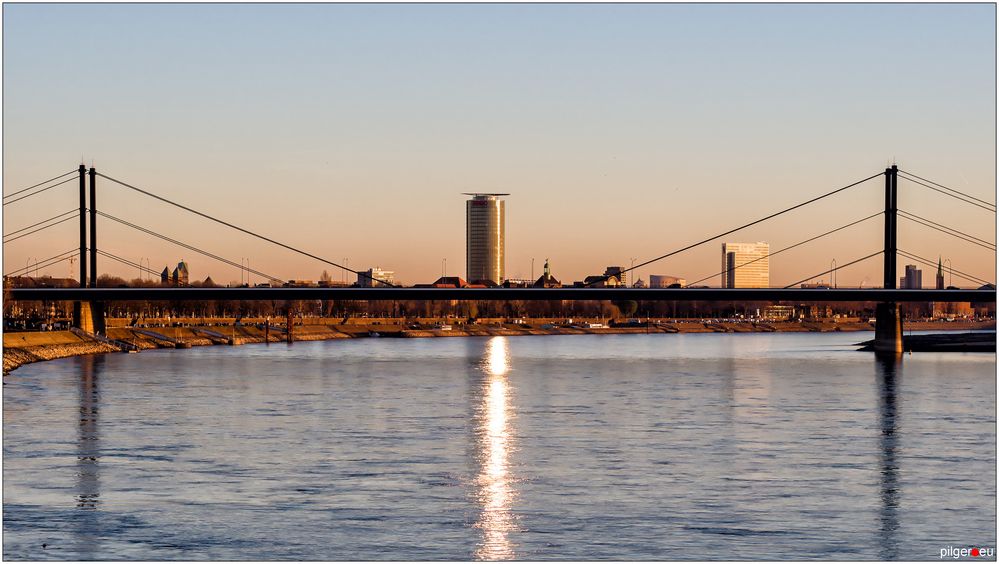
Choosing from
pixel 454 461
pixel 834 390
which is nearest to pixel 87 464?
pixel 454 461

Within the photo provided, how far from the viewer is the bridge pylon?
66438 millimetres

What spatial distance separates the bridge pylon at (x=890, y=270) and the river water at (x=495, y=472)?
25.7 meters

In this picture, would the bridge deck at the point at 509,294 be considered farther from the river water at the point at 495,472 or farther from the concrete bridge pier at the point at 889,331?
the river water at the point at 495,472

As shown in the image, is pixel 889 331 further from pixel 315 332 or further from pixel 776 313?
pixel 776 313

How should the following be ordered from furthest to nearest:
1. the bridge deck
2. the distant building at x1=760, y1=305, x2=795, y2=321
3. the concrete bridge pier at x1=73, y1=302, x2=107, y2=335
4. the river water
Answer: the distant building at x1=760, y1=305, x2=795, y2=321 < the concrete bridge pier at x1=73, y1=302, x2=107, y2=335 < the bridge deck < the river water

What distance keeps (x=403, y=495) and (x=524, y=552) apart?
4.08 meters

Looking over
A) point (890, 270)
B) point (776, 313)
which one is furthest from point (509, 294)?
point (776, 313)

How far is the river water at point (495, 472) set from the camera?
15.9 m

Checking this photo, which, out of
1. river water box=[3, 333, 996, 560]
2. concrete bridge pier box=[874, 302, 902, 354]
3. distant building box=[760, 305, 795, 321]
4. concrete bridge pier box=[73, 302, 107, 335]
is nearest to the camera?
river water box=[3, 333, 996, 560]

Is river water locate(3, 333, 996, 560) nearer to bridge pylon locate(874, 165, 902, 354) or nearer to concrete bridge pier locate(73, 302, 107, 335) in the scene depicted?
bridge pylon locate(874, 165, 902, 354)

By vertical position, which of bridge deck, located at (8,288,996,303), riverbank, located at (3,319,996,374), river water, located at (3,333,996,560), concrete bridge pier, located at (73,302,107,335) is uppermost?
bridge deck, located at (8,288,996,303)

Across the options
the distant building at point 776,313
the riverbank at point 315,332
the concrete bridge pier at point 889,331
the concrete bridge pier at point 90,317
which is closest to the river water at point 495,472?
the riverbank at point 315,332

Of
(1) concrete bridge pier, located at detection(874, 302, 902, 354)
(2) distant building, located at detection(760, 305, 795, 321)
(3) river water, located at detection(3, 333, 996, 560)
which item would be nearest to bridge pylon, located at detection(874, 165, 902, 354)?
(1) concrete bridge pier, located at detection(874, 302, 902, 354)

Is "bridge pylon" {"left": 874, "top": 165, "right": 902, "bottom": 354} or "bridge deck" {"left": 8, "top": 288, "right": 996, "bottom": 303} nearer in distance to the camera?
"bridge deck" {"left": 8, "top": 288, "right": 996, "bottom": 303}
